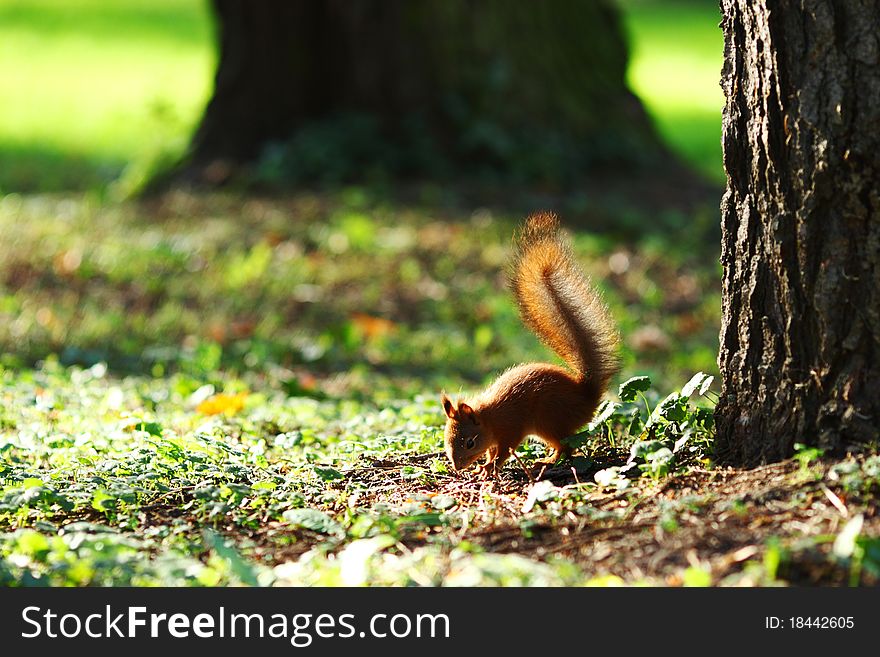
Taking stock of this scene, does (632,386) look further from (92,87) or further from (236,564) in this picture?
(92,87)

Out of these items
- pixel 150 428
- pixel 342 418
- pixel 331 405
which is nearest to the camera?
pixel 150 428

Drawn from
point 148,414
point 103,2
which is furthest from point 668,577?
point 103,2

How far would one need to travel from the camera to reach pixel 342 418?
5.21 metres

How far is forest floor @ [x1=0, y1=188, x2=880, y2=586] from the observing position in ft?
9.75

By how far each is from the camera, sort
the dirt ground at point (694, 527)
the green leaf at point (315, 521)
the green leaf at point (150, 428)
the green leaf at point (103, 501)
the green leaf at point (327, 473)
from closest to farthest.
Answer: the dirt ground at point (694, 527) < the green leaf at point (315, 521) < the green leaf at point (103, 501) < the green leaf at point (327, 473) < the green leaf at point (150, 428)

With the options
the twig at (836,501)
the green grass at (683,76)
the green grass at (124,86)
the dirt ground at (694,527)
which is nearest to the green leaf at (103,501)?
the dirt ground at (694,527)

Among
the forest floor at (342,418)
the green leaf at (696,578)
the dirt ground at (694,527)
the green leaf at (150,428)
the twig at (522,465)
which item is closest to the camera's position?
the green leaf at (696,578)

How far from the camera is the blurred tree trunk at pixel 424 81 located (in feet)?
31.9

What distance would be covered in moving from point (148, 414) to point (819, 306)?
288 centimetres

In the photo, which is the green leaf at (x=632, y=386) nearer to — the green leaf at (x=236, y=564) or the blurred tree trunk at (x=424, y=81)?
the green leaf at (x=236, y=564)

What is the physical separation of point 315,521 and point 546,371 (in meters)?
1.11

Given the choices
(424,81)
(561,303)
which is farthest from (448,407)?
(424,81)

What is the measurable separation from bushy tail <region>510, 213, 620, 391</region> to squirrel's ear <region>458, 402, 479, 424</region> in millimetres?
359

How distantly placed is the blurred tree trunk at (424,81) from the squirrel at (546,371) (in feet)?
19.1
